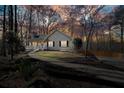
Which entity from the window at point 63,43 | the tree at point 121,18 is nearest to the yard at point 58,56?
the window at point 63,43

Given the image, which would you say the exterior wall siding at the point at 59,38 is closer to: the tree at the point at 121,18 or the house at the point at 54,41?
the house at the point at 54,41

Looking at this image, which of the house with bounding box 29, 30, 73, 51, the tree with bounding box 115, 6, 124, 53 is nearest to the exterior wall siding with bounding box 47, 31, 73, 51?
the house with bounding box 29, 30, 73, 51

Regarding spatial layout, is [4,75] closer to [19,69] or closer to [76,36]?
[19,69]

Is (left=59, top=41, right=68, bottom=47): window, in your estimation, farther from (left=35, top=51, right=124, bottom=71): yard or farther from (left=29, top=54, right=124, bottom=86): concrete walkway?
(left=29, top=54, right=124, bottom=86): concrete walkway

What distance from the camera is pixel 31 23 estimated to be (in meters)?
6.41

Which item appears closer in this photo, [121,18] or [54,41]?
[121,18]

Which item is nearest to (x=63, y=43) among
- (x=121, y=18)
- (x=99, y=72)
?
(x=99, y=72)

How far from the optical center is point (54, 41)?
639 centimetres

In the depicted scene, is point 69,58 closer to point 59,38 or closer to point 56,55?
point 56,55

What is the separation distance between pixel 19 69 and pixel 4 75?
24 centimetres

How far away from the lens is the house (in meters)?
6.34

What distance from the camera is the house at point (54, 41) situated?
250 inches

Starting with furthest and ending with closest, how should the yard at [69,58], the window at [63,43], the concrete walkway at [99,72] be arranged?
the window at [63,43] → the yard at [69,58] → the concrete walkway at [99,72]

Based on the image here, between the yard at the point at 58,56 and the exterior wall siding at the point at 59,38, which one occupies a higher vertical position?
the exterior wall siding at the point at 59,38
